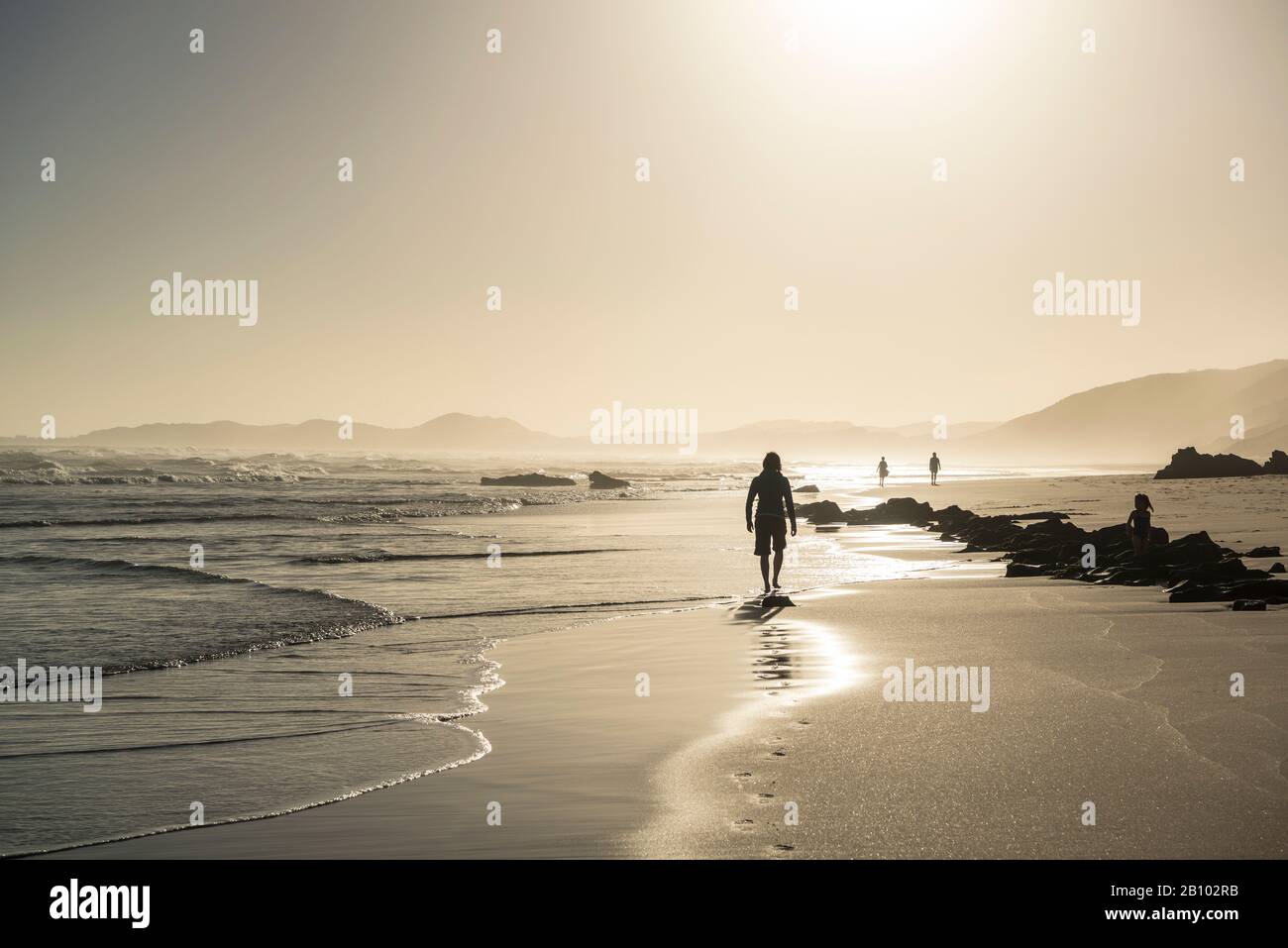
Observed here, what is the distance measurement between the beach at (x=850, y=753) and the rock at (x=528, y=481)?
188ft

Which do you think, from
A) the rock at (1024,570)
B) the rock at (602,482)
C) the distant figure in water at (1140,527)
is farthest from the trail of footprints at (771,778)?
the rock at (602,482)

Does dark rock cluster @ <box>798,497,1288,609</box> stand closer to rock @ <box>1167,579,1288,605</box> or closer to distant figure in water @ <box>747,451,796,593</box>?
rock @ <box>1167,579,1288,605</box>

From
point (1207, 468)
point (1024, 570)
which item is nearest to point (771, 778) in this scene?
point (1024, 570)

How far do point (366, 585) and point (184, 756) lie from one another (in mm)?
10411

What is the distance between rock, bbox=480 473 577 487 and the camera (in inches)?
2689

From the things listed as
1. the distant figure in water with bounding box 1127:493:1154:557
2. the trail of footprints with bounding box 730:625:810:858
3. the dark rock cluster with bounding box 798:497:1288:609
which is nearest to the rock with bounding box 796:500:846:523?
the dark rock cluster with bounding box 798:497:1288:609

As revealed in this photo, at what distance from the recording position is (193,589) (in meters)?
15.8

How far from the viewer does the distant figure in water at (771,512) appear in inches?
595

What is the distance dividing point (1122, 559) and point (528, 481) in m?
55.9

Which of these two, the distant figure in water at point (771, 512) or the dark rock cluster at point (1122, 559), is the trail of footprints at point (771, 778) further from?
the dark rock cluster at point (1122, 559)

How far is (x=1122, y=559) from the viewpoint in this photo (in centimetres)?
1661

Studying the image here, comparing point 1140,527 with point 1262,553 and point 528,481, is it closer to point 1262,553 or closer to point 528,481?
point 1262,553

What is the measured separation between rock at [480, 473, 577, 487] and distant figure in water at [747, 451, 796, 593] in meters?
53.0
